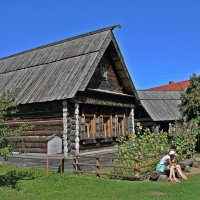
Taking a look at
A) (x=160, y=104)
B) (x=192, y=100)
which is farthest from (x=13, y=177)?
(x=160, y=104)

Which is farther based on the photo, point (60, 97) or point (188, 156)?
point (188, 156)

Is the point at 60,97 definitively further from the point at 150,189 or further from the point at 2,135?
the point at 150,189

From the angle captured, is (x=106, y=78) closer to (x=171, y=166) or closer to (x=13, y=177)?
(x=171, y=166)

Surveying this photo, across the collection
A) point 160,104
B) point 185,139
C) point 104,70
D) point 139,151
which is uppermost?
point 104,70

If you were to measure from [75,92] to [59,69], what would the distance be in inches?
125

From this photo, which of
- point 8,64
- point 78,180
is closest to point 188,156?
point 78,180

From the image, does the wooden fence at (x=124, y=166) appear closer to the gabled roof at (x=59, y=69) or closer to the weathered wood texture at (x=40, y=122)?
the weathered wood texture at (x=40, y=122)

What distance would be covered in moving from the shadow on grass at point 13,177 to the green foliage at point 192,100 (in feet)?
47.4

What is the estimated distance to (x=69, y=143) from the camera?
1630 centimetres

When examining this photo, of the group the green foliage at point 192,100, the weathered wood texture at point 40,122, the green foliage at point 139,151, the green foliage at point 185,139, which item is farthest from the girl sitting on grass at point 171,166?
the green foliage at point 192,100

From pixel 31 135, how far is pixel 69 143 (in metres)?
2.65

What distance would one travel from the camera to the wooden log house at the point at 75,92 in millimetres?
16344

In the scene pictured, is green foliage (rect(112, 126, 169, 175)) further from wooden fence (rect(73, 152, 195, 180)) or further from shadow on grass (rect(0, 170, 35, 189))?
shadow on grass (rect(0, 170, 35, 189))

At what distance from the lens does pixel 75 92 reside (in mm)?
15461
